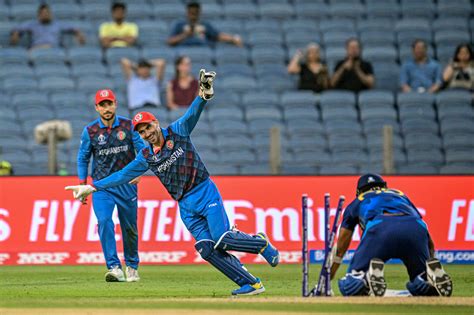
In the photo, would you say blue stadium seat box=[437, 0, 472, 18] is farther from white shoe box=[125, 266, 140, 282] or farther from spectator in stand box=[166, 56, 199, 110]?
white shoe box=[125, 266, 140, 282]

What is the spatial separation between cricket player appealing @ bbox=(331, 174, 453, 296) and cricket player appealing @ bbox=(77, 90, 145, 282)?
339cm

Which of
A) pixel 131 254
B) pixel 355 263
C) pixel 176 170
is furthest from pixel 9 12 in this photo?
pixel 355 263

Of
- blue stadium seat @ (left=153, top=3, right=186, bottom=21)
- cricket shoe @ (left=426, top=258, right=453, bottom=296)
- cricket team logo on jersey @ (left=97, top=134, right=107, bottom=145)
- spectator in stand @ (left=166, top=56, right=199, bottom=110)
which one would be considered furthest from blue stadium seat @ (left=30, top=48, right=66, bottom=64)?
cricket shoe @ (left=426, top=258, right=453, bottom=296)

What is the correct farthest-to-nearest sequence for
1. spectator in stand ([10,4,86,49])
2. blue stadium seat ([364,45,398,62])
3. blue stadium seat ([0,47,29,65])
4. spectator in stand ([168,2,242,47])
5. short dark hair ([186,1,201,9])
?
blue stadium seat ([364,45,398,62]) → spectator in stand ([10,4,86,49]) → spectator in stand ([168,2,242,47]) → blue stadium seat ([0,47,29,65]) → short dark hair ([186,1,201,9])

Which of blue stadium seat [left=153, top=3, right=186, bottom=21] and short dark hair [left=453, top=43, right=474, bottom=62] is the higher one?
blue stadium seat [left=153, top=3, right=186, bottom=21]

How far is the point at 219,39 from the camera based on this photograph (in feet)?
77.3

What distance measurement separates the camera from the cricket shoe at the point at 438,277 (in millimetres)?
11227

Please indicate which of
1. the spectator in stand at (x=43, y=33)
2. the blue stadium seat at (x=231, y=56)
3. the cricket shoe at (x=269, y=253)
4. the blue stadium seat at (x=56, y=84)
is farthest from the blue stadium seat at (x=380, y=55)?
the cricket shoe at (x=269, y=253)

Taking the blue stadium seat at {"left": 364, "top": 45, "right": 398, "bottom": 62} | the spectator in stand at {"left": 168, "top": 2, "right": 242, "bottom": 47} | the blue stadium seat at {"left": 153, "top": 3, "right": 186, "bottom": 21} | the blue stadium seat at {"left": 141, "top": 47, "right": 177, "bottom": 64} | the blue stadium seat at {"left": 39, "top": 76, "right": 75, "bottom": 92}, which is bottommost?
the blue stadium seat at {"left": 39, "top": 76, "right": 75, "bottom": 92}

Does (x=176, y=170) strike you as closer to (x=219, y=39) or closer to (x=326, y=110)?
(x=326, y=110)

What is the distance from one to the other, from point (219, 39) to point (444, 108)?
4913 millimetres

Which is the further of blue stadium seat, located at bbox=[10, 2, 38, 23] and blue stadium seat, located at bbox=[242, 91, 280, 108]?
blue stadium seat, located at bbox=[10, 2, 38, 23]

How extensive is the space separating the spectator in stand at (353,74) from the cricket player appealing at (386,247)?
10609 mm

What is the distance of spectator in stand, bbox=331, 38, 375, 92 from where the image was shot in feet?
Answer: 72.8
